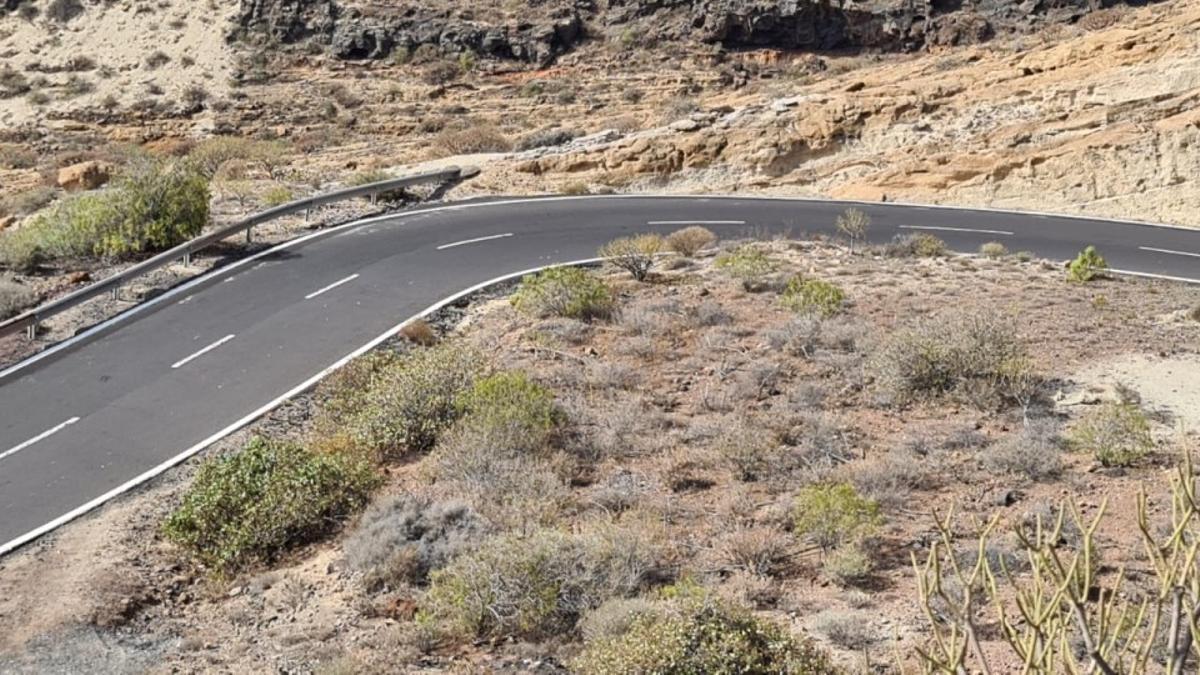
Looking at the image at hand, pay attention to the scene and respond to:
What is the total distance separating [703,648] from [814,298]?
9433 millimetres

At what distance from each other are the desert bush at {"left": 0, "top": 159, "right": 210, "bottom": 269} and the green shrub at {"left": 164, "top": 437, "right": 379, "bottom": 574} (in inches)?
366

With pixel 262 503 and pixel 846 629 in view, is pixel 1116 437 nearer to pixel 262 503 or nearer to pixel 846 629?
pixel 846 629

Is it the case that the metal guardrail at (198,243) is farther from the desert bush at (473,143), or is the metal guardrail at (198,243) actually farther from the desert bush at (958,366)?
the desert bush at (958,366)

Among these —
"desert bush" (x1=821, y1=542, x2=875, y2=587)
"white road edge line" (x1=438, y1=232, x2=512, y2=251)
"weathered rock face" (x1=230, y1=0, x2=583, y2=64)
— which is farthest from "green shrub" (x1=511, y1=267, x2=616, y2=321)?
"weathered rock face" (x1=230, y1=0, x2=583, y2=64)

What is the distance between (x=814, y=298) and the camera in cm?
1548

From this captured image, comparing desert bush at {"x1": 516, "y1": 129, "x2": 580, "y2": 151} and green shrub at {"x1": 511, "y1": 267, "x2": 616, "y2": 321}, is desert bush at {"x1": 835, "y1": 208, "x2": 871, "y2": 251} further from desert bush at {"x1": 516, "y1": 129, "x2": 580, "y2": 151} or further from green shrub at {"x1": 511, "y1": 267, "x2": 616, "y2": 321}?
desert bush at {"x1": 516, "y1": 129, "x2": 580, "y2": 151}

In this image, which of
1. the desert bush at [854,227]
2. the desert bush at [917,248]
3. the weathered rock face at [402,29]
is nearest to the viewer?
the desert bush at [917,248]

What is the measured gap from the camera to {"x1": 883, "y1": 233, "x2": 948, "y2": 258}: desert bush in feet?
64.2

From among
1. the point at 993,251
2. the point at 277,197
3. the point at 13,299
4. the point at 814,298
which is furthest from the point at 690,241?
the point at 13,299

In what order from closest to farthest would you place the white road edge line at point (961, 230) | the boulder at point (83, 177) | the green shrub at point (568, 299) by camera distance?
the green shrub at point (568, 299) < the white road edge line at point (961, 230) < the boulder at point (83, 177)

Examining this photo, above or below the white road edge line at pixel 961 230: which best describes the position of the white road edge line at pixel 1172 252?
below

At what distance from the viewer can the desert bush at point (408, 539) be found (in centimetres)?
878

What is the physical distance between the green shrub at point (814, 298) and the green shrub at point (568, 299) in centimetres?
259

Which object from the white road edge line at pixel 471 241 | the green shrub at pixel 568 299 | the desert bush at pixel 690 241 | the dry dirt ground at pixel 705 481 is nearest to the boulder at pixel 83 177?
the white road edge line at pixel 471 241
